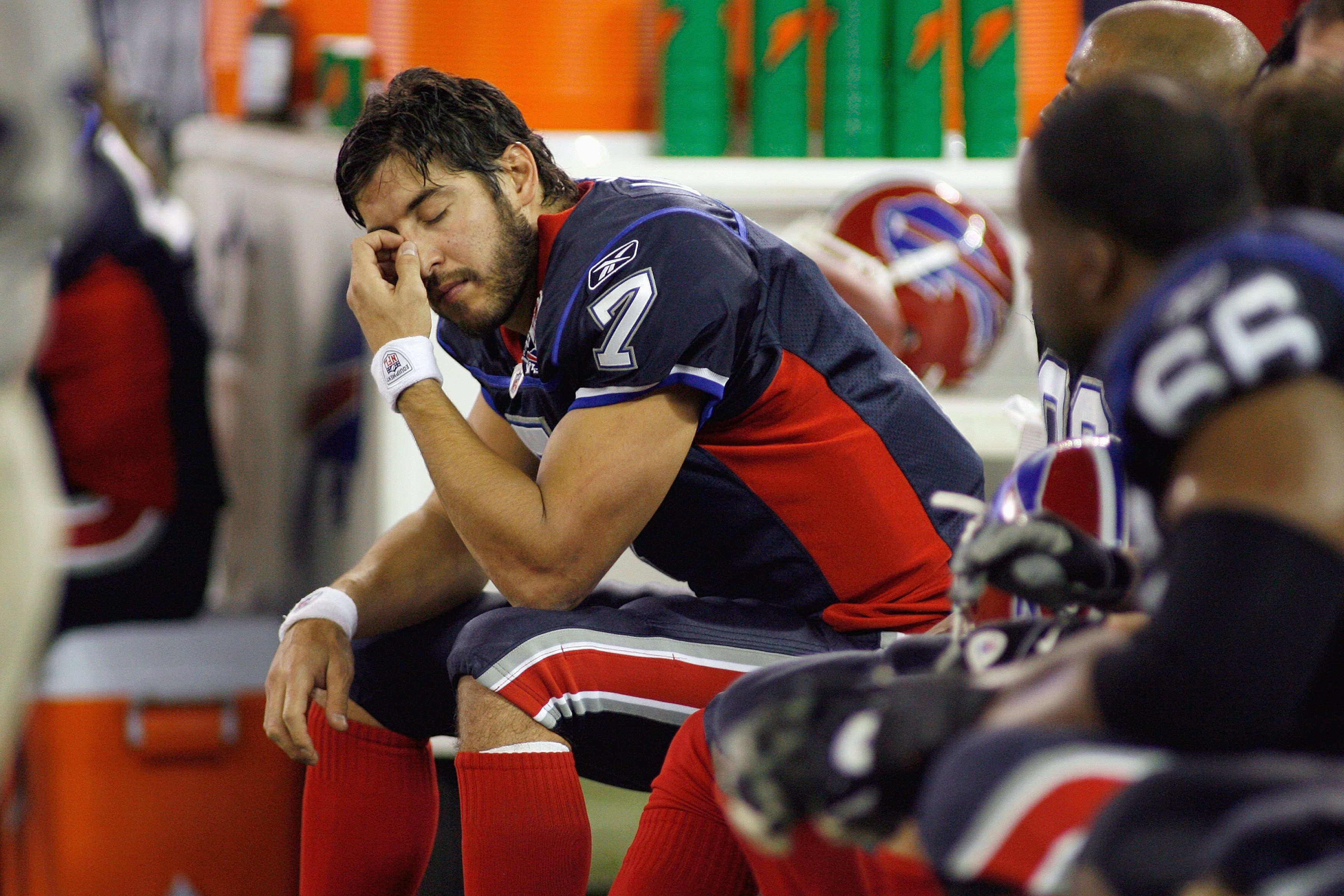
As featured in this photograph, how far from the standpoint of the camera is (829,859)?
41.9 inches

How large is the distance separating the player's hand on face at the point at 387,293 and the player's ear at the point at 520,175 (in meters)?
0.12

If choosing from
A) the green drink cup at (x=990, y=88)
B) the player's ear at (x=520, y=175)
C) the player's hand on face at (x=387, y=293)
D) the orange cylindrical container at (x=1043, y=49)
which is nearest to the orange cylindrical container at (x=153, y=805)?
the player's hand on face at (x=387, y=293)

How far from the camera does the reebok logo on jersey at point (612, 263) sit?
1437 millimetres

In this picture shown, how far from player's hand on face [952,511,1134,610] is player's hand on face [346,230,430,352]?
0.71 meters

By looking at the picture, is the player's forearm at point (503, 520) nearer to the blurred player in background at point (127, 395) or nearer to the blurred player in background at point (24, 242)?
the blurred player in background at point (24, 242)

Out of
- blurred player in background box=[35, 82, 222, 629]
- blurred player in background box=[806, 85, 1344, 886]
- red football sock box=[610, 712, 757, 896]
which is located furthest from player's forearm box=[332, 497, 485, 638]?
blurred player in background box=[806, 85, 1344, 886]

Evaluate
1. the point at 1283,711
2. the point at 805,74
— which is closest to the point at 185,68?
the point at 805,74

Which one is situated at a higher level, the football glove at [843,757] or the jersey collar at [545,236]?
the jersey collar at [545,236]

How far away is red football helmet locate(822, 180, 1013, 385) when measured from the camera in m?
2.42

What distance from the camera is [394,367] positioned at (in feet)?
4.92

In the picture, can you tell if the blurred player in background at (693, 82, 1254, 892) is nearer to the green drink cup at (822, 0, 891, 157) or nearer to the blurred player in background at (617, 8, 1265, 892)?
the blurred player in background at (617, 8, 1265, 892)

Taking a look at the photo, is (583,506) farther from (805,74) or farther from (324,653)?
(805,74)

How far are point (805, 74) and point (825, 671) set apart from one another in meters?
1.94

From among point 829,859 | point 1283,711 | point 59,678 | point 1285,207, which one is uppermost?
point 1285,207
